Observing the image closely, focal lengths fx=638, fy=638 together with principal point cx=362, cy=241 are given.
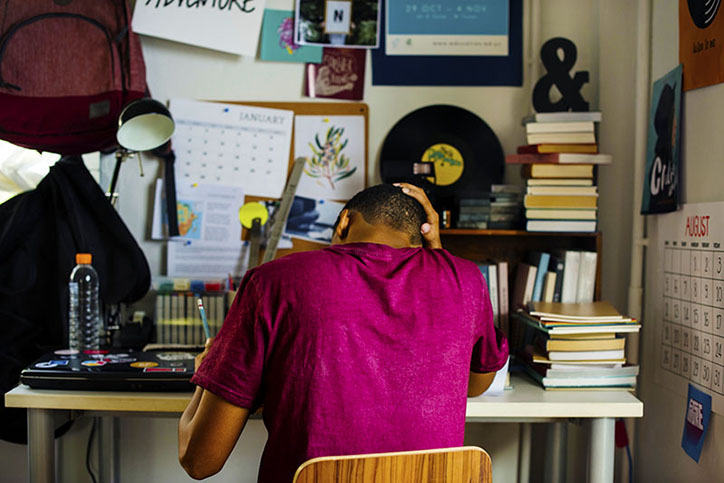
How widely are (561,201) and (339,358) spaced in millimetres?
1103

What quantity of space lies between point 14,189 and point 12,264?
366 mm

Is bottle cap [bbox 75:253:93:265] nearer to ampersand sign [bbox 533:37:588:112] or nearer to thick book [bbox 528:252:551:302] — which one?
thick book [bbox 528:252:551:302]

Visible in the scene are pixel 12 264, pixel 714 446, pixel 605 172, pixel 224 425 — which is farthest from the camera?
pixel 605 172

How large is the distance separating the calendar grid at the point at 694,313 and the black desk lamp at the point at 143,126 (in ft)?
4.91

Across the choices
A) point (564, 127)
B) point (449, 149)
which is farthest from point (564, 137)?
point (449, 149)

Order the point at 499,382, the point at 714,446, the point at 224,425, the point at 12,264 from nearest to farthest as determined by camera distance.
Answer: the point at 224,425
the point at 714,446
the point at 499,382
the point at 12,264

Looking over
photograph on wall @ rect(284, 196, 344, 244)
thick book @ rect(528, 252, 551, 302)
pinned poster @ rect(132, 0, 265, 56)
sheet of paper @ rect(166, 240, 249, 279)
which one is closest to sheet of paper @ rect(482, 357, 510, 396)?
thick book @ rect(528, 252, 551, 302)

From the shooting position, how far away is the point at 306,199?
2166 mm

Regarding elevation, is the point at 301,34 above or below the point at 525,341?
above

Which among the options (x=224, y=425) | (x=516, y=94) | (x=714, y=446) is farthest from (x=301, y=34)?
(x=714, y=446)

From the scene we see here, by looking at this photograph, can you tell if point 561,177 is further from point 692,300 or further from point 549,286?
point 692,300

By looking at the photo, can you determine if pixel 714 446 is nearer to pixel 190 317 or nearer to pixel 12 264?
pixel 190 317

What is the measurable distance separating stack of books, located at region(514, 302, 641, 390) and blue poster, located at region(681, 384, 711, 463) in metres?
0.14

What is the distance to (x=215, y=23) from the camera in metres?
2.13
